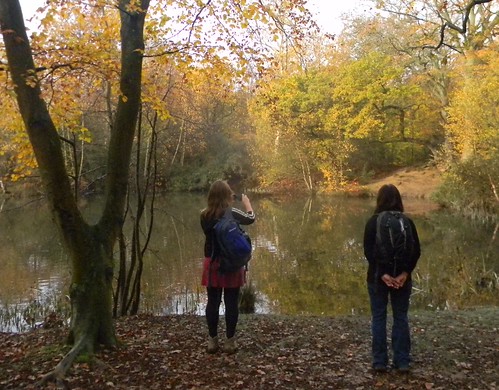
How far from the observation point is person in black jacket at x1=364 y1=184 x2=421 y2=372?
171 inches

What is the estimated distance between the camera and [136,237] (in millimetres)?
7793

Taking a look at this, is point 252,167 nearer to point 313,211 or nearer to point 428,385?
point 313,211

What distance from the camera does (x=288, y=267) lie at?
13070 mm

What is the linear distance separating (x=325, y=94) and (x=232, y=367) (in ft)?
102

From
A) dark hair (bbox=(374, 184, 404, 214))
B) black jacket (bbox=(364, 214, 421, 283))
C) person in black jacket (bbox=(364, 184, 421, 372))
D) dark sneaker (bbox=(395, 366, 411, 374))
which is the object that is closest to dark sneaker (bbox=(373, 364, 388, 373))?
person in black jacket (bbox=(364, 184, 421, 372))

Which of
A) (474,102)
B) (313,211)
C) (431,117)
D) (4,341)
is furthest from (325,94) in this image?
(4,341)

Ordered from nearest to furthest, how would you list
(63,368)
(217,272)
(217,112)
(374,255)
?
(63,368)
(374,255)
(217,272)
(217,112)

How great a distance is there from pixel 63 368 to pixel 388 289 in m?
2.80

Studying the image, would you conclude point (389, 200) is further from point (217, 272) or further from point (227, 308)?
point (227, 308)

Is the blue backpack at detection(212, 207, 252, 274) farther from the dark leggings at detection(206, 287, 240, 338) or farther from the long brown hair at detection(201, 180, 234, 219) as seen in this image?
the dark leggings at detection(206, 287, 240, 338)

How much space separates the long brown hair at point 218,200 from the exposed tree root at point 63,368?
1.61 meters

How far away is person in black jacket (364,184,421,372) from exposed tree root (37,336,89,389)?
258cm

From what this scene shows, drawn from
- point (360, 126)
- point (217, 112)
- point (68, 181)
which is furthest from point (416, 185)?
point (68, 181)

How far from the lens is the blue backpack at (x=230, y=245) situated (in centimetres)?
473
